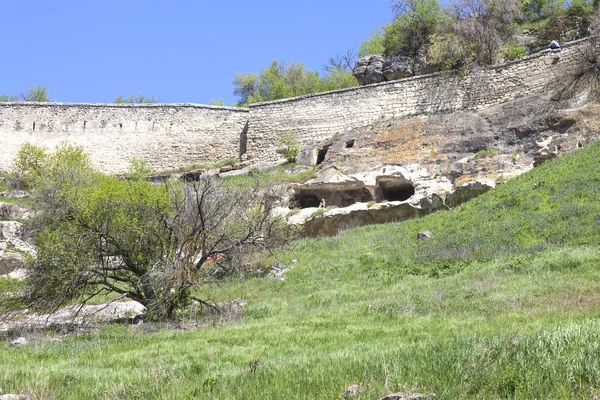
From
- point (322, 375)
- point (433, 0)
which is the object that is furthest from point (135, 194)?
point (433, 0)

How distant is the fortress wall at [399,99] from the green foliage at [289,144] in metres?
0.26

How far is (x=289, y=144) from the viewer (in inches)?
1245

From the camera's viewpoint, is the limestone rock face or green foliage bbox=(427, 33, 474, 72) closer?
green foliage bbox=(427, 33, 474, 72)

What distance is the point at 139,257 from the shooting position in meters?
13.5

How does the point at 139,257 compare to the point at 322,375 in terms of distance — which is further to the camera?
the point at 139,257

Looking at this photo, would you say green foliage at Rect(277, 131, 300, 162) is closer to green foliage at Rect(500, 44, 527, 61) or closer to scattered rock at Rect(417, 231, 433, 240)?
green foliage at Rect(500, 44, 527, 61)

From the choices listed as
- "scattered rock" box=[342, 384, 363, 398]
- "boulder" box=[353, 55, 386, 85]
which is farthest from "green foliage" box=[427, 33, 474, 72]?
"scattered rock" box=[342, 384, 363, 398]

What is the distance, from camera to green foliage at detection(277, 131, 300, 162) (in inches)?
1214

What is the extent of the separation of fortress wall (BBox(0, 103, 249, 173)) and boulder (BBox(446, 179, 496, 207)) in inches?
593

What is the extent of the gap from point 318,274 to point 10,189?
20099mm

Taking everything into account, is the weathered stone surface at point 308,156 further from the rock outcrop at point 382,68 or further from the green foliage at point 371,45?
the green foliage at point 371,45

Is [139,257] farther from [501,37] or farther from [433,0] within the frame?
[433,0]

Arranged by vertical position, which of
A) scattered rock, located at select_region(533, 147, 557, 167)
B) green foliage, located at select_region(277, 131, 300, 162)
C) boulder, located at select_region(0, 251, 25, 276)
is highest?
green foliage, located at select_region(277, 131, 300, 162)

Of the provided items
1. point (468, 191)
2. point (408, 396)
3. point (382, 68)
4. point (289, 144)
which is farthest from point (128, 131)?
point (408, 396)
